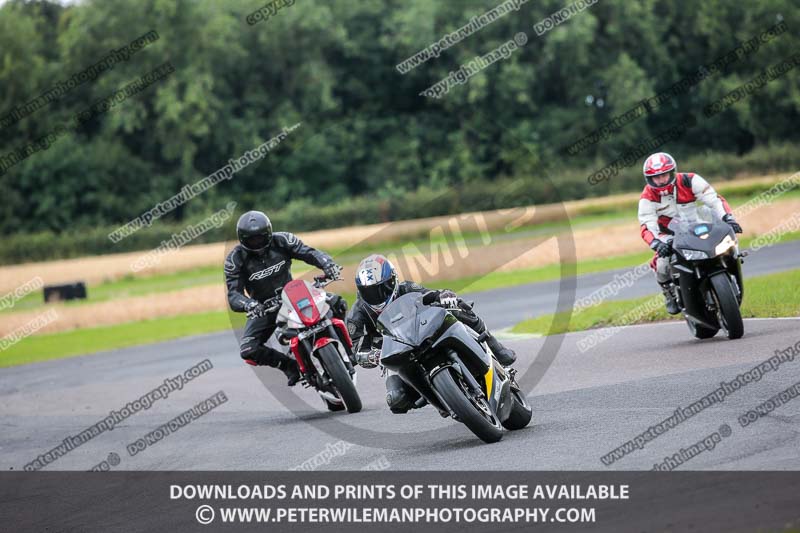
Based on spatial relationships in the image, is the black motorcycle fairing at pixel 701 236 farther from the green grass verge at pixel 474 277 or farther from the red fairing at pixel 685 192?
the green grass verge at pixel 474 277

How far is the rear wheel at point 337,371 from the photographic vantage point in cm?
1081

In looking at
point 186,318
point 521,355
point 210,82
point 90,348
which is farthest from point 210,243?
point 521,355

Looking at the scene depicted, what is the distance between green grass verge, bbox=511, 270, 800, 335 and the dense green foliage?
36.3 meters

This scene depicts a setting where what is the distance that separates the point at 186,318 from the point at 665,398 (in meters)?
22.0

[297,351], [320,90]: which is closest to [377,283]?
[297,351]

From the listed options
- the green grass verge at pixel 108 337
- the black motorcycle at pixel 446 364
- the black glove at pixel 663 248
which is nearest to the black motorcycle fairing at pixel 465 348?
the black motorcycle at pixel 446 364

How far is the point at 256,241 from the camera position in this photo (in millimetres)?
11828

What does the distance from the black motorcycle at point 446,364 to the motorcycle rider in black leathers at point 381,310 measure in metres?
0.17

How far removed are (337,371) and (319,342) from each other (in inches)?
12.7

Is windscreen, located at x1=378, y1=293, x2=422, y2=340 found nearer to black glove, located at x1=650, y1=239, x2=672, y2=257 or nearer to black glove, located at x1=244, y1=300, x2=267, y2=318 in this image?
black glove, located at x1=244, y1=300, x2=267, y2=318

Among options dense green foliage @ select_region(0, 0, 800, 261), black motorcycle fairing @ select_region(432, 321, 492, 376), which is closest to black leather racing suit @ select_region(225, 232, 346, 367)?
black motorcycle fairing @ select_region(432, 321, 492, 376)

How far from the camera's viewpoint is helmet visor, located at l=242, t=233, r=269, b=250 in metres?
11.8

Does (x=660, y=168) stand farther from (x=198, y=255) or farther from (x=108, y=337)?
(x=198, y=255)
